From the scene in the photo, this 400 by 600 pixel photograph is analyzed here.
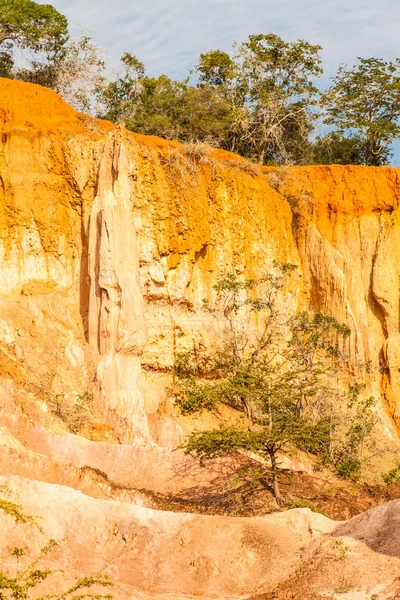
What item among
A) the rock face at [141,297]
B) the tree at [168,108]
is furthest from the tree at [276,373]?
the tree at [168,108]

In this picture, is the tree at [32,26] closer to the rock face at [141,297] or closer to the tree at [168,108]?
the tree at [168,108]

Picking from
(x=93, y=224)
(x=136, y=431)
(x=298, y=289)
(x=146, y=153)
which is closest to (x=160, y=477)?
(x=136, y=431)

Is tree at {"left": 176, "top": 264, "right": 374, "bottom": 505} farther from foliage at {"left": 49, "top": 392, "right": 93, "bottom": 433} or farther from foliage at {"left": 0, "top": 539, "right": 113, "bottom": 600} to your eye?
foliage at {"left": 0, "top": 539, "right": 113, "bottom": 600}

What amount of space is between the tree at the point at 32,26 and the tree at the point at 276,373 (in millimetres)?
13745

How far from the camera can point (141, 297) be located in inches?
1104

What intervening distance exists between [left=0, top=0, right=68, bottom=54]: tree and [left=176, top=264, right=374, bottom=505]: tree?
13745mm

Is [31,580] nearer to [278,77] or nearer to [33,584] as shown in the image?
[33,584]

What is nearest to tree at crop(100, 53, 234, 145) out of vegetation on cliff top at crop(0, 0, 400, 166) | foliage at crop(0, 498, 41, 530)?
vegetation on cliff top at crop(0, 0, 400, 166)

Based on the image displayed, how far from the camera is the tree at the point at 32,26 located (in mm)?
37281

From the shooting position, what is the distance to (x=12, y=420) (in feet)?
72.9

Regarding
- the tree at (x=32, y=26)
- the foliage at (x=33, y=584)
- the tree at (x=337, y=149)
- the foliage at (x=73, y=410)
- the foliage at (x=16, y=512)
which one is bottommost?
the foliage at (x=33, y=584)

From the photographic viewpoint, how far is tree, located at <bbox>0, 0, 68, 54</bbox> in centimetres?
3728

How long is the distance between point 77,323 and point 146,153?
20.7 feet

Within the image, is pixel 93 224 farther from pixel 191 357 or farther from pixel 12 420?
pixel 12 420
